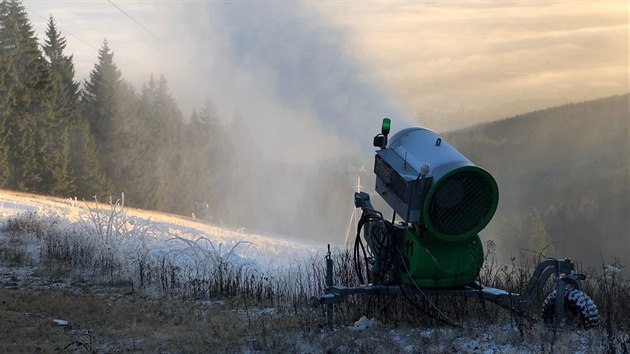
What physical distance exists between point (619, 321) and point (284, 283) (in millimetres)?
5401

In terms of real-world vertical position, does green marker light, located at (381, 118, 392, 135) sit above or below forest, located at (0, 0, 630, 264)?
below

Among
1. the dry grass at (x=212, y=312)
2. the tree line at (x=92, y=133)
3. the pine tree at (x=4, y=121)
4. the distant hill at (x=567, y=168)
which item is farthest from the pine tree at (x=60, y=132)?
the distant hill at (x=567, y=168)

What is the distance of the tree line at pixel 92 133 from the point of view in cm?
4203

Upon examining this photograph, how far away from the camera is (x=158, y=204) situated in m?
58.2

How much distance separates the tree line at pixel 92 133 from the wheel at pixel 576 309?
39950 mm

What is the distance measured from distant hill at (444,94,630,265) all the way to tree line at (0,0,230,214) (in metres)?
40.9

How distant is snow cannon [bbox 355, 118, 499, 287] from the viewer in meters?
5.86

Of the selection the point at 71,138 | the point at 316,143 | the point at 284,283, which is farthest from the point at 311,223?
the point at 284,283

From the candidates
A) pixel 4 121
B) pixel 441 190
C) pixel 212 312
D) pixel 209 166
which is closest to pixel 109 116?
pixel 4 121

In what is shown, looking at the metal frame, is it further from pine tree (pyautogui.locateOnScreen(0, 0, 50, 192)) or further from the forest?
pine tree (pyautogui.locateOnScreen(0, 0, 50, 192))

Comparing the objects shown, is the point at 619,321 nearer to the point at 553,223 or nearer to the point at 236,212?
the point at 236,212

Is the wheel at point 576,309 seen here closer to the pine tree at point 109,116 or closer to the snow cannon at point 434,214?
the snow cannon at point 434,214

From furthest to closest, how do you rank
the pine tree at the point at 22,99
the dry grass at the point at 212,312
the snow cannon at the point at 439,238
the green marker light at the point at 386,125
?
1. the pine tree at the point at 22,99
2. the green marker light at the point at 386,125
3. the snow cannon at the point at 439,238
4. the dry grass at the point at 212,312

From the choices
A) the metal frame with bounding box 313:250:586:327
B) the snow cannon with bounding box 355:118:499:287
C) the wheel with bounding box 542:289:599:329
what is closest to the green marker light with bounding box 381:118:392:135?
the snow cannon with bounding box 355:118:499:287
